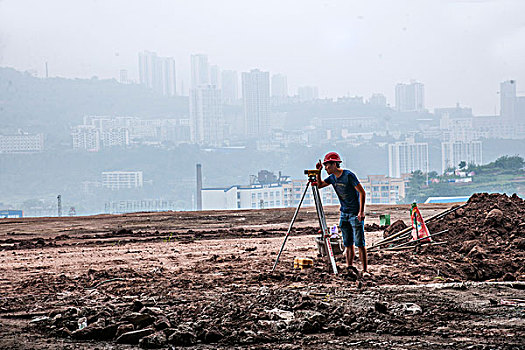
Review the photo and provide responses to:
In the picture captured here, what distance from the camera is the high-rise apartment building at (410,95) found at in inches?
4277

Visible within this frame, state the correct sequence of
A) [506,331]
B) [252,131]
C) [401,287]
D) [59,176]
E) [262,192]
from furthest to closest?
[252,131], [59,176], [262,192], [401,287], [506,331]

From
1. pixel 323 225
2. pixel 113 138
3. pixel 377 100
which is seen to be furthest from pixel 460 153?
pixel 323 225

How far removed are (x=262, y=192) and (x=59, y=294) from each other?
1983 inches

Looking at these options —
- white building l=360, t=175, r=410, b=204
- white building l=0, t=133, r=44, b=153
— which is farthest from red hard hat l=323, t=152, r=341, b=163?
white building l=0, t=133, r=44, b=153

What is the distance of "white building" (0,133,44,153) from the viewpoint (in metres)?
86.2

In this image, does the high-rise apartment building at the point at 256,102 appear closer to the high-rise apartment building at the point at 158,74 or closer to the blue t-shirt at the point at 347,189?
the high-rise apartment building at the point at 158,74

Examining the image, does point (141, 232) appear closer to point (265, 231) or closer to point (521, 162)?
point (265, 231)

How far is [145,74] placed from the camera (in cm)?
11631

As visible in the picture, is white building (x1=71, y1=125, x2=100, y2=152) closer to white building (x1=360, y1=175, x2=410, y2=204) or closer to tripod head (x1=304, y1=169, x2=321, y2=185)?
white building (x1=360, y1=175, x2=410, y2=204)

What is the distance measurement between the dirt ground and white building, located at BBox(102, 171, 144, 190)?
234 feet

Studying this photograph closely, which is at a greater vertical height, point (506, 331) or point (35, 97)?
point (35, 97)

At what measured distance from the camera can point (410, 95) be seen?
10988cm

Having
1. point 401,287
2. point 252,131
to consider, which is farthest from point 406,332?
point 252,131

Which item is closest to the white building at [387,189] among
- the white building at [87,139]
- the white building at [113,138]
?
the white building at [113,138]
